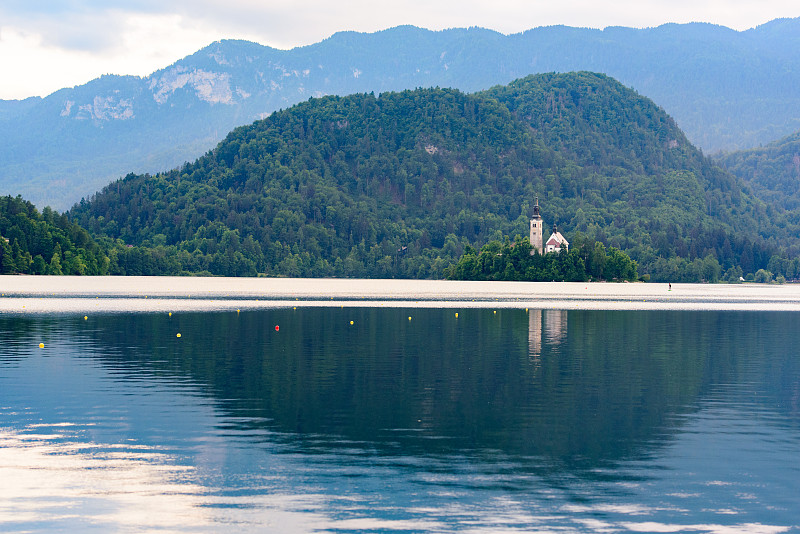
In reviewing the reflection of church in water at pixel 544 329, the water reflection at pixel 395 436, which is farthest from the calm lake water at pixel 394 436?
the reflection of church in water at pixel 544 329

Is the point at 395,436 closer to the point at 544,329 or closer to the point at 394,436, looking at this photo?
the point at 394,436

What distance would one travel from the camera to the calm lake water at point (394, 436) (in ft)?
76.8

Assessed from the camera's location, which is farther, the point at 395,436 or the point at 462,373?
the point at 462,373

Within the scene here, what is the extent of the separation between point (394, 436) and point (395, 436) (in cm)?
3

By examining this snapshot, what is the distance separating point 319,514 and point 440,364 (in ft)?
101

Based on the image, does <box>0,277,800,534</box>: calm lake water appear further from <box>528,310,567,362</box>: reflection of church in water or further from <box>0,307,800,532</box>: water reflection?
<box>528,310,567,362</box>: reflection of church in water

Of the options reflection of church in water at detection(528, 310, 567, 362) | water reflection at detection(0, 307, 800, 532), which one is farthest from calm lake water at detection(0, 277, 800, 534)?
reflection of church in water at detection(528, 310, 567, 362)

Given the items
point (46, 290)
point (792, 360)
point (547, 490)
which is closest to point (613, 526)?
point (547, 490)

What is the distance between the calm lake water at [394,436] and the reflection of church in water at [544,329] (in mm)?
1457

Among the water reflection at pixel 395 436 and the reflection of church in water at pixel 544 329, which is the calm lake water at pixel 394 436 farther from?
the reflection of church in water at pixel 544 329

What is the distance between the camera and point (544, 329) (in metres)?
83.4

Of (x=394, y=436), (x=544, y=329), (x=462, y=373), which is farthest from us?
(x=544, y=329)

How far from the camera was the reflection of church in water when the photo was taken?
65938mm

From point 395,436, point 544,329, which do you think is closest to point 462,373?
point 395,436
